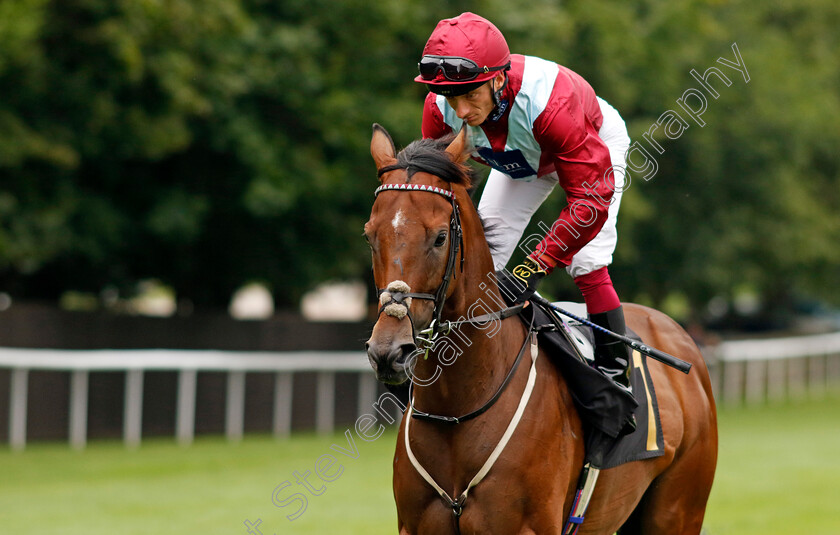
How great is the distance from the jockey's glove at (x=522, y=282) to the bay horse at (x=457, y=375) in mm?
119

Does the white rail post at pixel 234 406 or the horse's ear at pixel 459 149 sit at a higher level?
the horse's ear at pixel 459 149

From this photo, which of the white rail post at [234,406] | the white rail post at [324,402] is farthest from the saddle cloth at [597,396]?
the white rail post at [324,402]

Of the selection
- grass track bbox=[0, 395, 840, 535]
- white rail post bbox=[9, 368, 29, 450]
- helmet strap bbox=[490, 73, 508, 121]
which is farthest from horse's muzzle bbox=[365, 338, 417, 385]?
white rail post bbox=[9, 368, 29, 450]

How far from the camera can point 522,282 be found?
3.92 metres

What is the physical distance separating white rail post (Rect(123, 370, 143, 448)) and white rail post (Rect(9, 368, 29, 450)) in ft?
3.92

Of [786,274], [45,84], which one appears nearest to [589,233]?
[45,84]

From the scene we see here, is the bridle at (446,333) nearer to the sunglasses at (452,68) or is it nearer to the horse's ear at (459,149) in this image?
the horse's ear at (459,149)

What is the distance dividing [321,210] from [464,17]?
1010 cm

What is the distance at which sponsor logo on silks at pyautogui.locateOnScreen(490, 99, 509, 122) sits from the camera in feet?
12.9

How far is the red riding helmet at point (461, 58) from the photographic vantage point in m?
3.72

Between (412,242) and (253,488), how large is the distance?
22.9 ft

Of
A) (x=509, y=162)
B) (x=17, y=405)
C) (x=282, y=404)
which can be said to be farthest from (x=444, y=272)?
(x=282, y=404)

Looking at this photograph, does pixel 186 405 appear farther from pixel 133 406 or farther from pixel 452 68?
pixel 452 68

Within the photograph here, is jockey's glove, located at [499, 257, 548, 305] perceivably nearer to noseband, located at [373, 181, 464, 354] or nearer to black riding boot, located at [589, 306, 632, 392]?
noseband, located at [373, 181, 464, 354]
